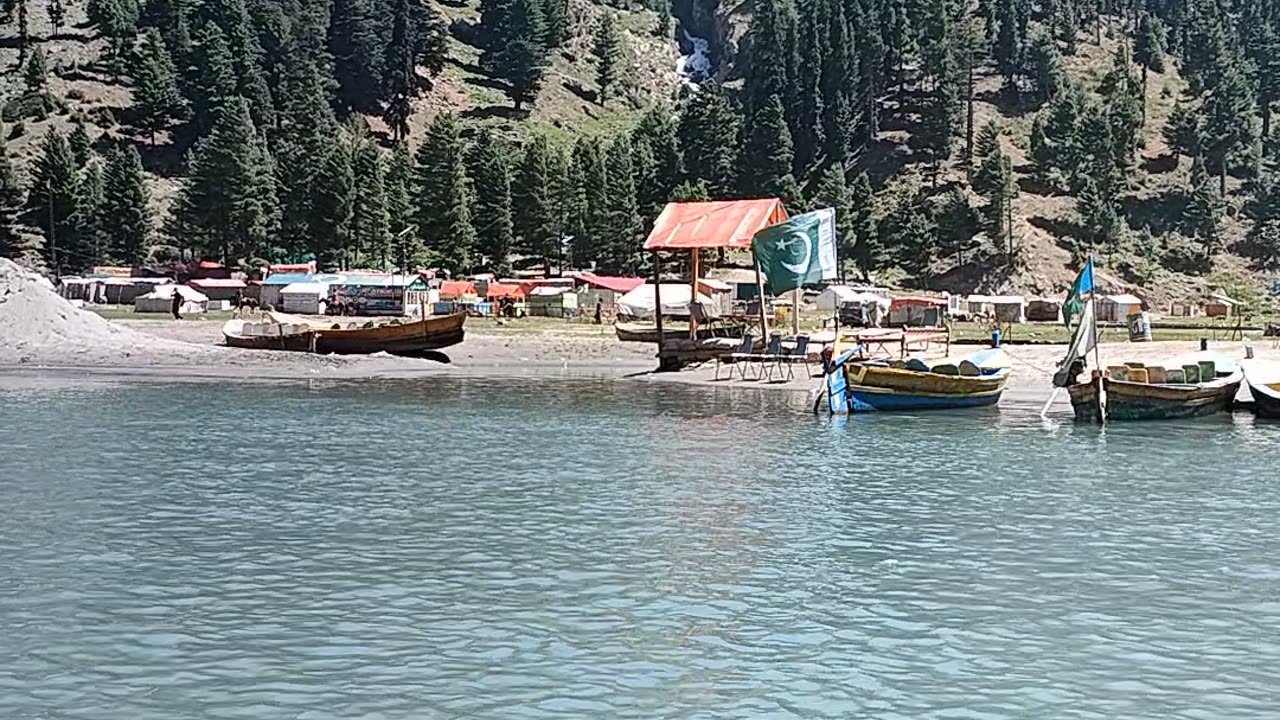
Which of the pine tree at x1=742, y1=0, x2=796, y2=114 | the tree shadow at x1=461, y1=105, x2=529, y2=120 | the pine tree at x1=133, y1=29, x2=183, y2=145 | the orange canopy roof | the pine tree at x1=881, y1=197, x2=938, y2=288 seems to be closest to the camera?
the orange canopy roof

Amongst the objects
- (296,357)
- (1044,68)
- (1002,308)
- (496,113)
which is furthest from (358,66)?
(296,357)

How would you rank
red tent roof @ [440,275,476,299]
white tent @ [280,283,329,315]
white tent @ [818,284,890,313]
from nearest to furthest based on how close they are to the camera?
white tent @ [818,284,890,313] → white tent @ [280,283,329,315] → red tent roof @ [440,275,476,299]

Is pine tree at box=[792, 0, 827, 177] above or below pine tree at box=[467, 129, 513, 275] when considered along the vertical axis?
above

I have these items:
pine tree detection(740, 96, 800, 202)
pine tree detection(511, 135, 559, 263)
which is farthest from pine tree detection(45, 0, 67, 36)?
pine tree detection(740, 96, 800, 202)

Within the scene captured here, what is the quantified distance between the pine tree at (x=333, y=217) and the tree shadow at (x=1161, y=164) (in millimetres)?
83653

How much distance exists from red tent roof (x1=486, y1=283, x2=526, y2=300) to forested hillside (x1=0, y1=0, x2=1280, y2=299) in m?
15.1

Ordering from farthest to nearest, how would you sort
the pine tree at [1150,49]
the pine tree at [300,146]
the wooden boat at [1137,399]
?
the pine tree at [1150,49] < the pine tree at [300,146] < the wooden boat at [1137,399]

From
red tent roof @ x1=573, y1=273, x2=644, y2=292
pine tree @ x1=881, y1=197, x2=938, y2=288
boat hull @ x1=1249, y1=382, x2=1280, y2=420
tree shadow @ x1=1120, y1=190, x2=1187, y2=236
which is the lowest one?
boat hull @ x1=1249, y1=382, x2=1280, y2=420

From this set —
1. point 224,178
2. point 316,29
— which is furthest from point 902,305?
point 316,29

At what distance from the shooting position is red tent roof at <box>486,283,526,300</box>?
3954 inches

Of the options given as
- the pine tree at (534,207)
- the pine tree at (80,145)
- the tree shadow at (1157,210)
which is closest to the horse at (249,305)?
the pine tree at (534,207)

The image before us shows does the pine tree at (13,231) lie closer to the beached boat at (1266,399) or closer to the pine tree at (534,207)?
the pine tree at (534,207)

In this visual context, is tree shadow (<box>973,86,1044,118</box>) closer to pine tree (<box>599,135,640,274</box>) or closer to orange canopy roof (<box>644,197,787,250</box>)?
pine tree (<box>599,135,640,274</box>)

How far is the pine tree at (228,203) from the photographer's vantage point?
11794cm
